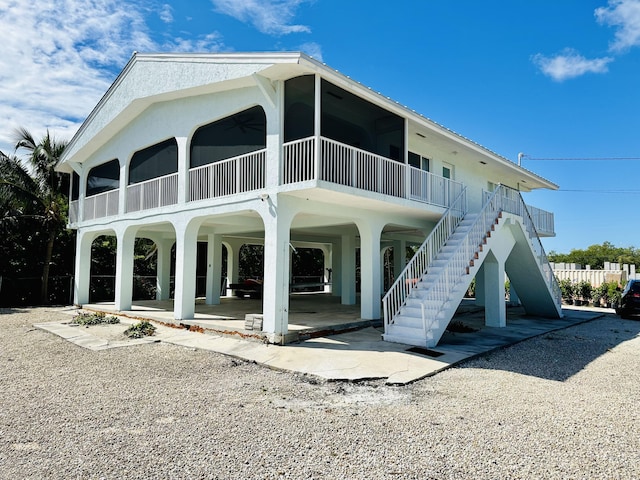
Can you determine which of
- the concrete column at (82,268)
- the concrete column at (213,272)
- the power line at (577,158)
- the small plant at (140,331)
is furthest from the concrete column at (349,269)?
the power line at (577,158)

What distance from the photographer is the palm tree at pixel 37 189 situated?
17.3m

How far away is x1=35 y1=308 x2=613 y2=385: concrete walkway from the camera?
679cm

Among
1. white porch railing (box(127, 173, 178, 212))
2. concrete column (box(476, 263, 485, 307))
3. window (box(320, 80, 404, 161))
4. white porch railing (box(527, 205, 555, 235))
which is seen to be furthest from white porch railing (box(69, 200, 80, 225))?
white porch railing (box(527, 205, 555, 235))

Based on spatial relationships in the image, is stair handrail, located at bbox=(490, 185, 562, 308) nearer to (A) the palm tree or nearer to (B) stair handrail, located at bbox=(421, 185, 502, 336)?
(B) stair handrail, located at bbox=(421, 185, 502, 336)

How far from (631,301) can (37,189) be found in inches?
1014

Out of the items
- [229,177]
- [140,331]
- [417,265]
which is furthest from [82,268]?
[417,265]

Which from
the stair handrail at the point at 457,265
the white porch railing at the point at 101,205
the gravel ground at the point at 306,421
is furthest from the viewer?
the white porch railing at the point at 101,205

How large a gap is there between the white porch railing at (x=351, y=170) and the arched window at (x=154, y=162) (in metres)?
5.70

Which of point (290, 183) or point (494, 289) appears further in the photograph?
point (494, 289)

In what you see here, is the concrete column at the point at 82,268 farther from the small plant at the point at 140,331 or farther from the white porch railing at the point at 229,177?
the white porch railing at the point at 229,177

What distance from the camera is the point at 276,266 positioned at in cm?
872

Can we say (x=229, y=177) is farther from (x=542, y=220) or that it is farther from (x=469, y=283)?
(x=542, y=220)

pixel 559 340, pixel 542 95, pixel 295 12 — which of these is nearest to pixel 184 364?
pixel 295 12

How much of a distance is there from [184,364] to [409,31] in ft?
39.3
